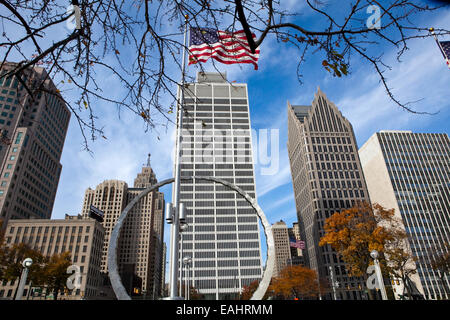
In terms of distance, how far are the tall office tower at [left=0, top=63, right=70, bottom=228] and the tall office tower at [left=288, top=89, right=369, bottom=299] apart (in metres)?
95.0

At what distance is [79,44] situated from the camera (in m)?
4.89

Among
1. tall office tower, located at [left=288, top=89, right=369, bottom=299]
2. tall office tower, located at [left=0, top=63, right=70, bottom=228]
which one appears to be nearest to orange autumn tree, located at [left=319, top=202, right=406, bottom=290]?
tall office tower, located at [left=288, top=89, right=369, bottom=299]

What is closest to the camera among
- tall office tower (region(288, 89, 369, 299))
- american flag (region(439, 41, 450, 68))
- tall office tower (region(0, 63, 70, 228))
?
american flag (region(439, 41, 450, 68))

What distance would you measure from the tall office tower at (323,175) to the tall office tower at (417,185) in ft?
29.4

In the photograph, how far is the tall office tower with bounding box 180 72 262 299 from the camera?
3922 inches

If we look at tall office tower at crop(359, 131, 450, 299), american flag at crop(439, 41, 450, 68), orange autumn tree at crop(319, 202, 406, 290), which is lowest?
orange autumn tree at crop(319, 202, 406, 290)

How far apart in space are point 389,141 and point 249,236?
7130cm

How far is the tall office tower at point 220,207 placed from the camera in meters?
99.6

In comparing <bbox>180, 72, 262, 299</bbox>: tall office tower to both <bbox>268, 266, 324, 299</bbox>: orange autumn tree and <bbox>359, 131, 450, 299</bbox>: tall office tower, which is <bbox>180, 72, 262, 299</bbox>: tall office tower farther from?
<bbox>359, 131, 450, 299</bbox>: tall office tower

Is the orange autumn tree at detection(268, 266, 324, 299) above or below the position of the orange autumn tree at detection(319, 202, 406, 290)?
below

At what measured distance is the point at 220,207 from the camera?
10962 centimetres

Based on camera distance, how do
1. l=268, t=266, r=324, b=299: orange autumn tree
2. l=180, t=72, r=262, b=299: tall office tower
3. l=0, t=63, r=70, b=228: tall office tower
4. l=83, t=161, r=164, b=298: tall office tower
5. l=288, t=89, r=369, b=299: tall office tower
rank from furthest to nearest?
l=83, t=161, r=164, b=298: tall office tower < l=288, t=89, r=369, b=299: tall office tower < l=180, t=72, r=262, b=299: tall office tower < l=0, t=63, r=70, b=228: tall office tower < l=268, t=266, r=324, b=299: orange autumn tree

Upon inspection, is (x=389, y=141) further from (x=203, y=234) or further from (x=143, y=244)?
(x=143, y=244)

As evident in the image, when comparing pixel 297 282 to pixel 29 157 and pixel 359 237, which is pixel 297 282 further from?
pixel 29 157
